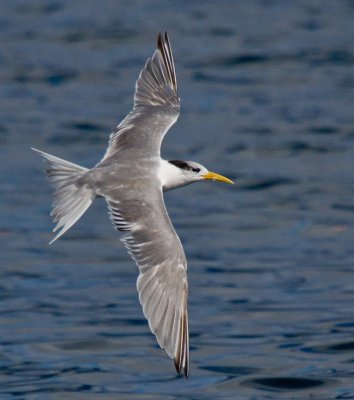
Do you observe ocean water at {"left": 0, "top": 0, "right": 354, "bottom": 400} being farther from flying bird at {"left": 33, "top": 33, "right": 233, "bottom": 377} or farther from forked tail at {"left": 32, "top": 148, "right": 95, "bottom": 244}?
forked tail at {"left": 32, "top": 148, "right": 95, "bottom": 244}

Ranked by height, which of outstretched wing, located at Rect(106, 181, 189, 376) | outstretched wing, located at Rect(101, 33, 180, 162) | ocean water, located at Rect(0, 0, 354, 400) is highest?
outstretched wing, located at Rect(101, 33, 180, 162)


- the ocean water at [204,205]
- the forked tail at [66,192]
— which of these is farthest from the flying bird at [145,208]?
the ocean water at [204,205]

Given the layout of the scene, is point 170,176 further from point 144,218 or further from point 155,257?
point 155,257

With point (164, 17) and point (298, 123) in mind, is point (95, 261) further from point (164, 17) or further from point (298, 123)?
point (164, 17)

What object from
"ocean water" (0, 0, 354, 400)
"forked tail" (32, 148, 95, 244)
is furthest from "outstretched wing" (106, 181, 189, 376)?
"ocean water" (0, 0, 354, 400)

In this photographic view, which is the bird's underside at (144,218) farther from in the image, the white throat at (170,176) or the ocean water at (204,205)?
the ocean water at (204,205)

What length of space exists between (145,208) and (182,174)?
96 cm

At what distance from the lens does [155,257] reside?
9852 mm

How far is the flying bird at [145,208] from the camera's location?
964 cm

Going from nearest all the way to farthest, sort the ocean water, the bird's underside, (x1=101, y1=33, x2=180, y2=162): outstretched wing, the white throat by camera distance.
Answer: the bird's underside
the white throat
(x1=101, y1=33, x2=180, y2=162): outstretched wing
the ocean water

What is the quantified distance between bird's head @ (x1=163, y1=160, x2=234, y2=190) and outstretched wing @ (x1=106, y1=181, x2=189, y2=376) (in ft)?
1.76

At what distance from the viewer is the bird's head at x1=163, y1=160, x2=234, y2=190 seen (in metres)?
10.6

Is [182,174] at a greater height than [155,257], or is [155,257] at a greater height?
[182,174]

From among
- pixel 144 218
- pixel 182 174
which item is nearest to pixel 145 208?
pixel 144 218
